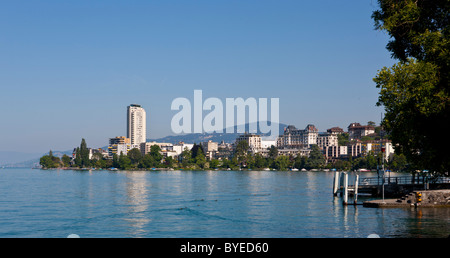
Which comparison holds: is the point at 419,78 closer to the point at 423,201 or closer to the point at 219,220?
the point at 219,220

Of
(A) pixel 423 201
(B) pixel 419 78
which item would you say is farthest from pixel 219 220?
(B) pixel 419 78

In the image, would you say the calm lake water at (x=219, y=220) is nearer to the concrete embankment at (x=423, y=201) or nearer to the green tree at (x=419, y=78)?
the concrete embankment at (x=423, y=201)

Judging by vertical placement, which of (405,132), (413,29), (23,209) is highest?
(413,29)

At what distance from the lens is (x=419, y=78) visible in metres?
20.8

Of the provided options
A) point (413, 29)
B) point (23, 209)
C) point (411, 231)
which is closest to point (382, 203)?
point (411, 231)

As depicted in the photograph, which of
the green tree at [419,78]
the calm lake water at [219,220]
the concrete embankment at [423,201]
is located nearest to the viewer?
the green tree at [419,78]

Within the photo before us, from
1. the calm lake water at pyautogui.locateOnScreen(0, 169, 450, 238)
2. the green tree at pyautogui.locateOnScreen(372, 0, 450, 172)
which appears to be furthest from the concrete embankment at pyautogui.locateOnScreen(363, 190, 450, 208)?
the green tree at pyautogui.locateOnScreen(372, 0, 450, 172)

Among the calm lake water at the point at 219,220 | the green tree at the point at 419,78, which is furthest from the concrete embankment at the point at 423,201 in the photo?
the green tree at the point at 419,78

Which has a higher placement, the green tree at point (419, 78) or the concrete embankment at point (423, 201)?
the green tree at point (419, 78)

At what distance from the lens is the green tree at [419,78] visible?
67.0 feet

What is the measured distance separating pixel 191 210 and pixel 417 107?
34018mm
